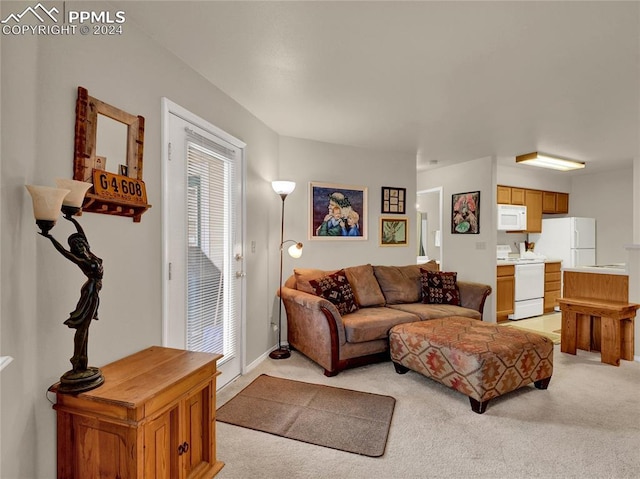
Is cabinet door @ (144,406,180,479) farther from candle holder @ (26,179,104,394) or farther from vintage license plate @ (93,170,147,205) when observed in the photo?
vintage license plate @ (93,170,147,205)

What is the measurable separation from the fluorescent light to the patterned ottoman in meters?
2.80

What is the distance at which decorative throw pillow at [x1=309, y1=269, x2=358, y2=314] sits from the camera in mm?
3487

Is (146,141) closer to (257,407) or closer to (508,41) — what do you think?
(257,407)

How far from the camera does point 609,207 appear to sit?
6031 millimetres

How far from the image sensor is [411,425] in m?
2.32

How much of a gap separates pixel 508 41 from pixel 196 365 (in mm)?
2488

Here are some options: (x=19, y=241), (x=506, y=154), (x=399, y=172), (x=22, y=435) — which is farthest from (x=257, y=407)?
(x=506, y=154)

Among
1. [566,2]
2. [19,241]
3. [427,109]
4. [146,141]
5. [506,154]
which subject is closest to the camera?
[19,241]

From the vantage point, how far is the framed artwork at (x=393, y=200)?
4.70 m

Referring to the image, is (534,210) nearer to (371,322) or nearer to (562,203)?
(562,203)

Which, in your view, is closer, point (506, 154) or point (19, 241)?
point (19, 241)

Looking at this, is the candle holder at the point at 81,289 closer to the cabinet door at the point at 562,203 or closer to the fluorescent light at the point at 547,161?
the fluorescent light at the point at 547,161

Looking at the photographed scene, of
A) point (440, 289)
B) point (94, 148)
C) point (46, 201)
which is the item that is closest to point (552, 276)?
point (440, 289)

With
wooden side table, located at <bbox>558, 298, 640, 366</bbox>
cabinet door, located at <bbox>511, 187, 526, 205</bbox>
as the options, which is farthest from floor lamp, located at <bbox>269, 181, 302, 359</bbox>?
cabinet door, located at <bbox>511, 187, 526, 205</bbox>
